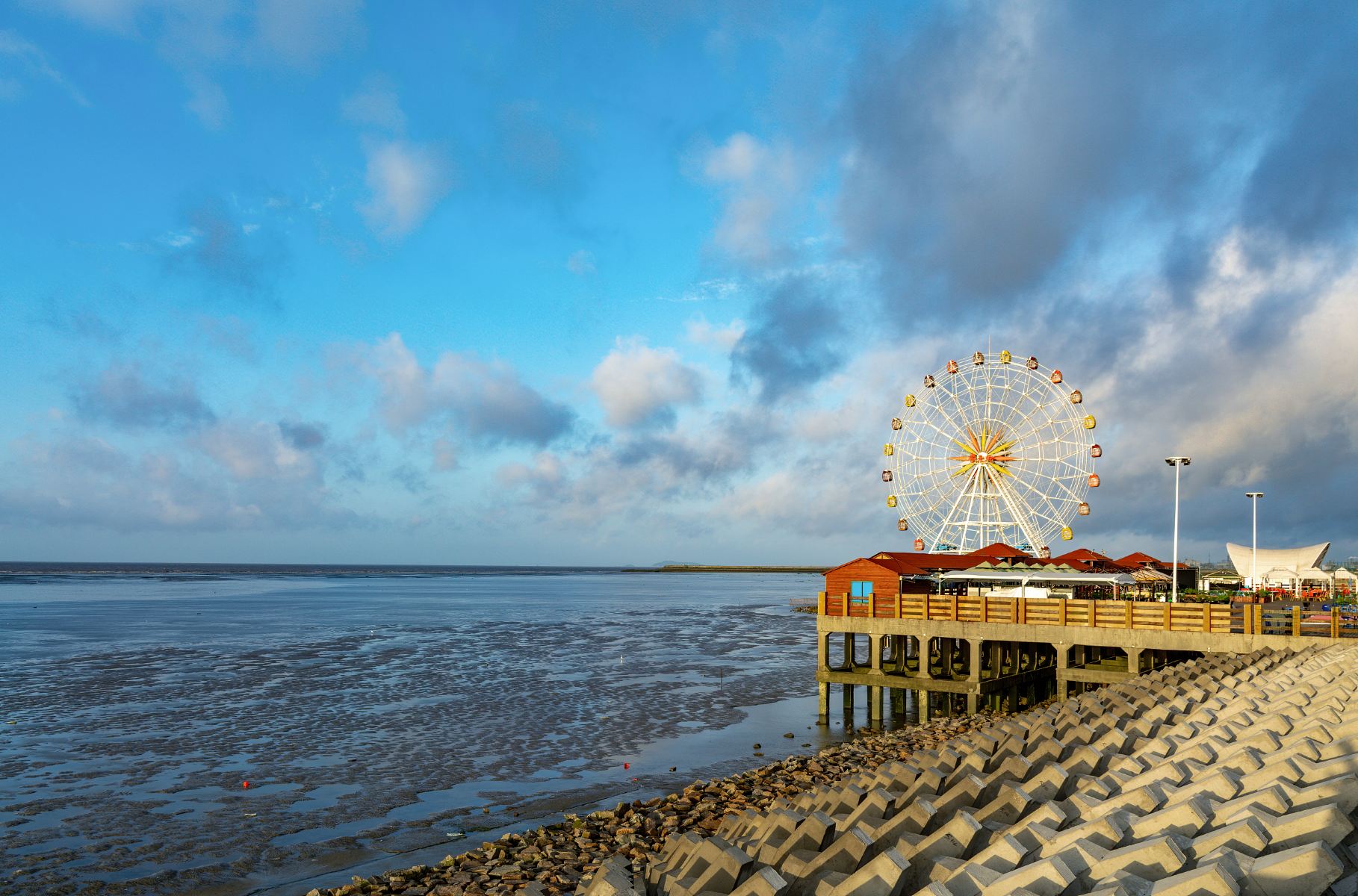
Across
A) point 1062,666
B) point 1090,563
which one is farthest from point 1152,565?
point 1062,666

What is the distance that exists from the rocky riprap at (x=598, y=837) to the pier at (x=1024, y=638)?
16.5 feet

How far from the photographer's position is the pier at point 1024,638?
2127cm

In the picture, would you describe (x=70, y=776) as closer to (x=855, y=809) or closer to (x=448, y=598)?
(x=855, y=809)

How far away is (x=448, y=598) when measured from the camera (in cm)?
9856

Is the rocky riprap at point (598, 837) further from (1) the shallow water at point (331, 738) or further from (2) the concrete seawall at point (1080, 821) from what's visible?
(1) the shallow water at point (331, 738)

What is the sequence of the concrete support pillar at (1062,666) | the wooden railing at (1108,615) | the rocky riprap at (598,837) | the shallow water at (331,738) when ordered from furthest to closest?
the concrete support pillar at (1062,666)
the wooden railing at (1108,615)
the shallow water at (331,738)
the rocky riprap at (598,837)

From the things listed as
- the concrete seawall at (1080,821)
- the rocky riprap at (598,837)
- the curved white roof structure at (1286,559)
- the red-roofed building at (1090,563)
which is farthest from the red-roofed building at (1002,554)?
the curved white roof structure at (1286,559)

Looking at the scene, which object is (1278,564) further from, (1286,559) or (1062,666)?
(1062,666)

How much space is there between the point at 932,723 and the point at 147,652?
1448 inches

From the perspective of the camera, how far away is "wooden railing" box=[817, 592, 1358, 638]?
2127 cm

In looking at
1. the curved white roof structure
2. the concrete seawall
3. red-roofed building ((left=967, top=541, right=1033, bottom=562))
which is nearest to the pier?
red-roofed building ((left=967, top=541, right=1033, bottom=562))

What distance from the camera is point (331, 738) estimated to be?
2336cm

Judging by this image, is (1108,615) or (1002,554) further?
(1002,554)

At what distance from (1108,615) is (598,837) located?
1488 cm
